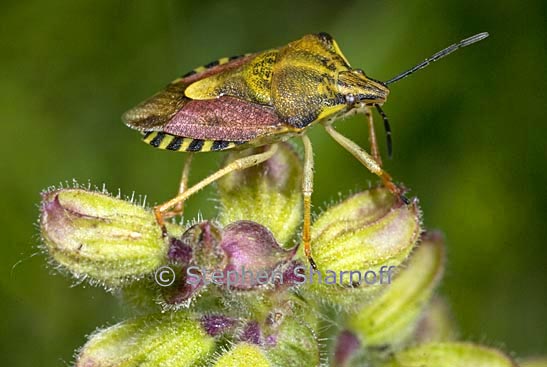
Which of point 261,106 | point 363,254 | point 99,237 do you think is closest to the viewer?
point 99,237

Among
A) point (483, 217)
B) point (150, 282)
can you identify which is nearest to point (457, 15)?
point (483, 217)

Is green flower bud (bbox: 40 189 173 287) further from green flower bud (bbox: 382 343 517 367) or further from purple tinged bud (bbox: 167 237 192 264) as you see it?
green flower bud (bbox: 382 343 517 367)

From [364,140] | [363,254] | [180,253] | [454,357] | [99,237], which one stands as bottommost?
[454,357]

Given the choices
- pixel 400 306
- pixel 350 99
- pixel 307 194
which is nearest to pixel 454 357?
pixel 400 306

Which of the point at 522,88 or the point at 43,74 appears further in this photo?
the point at 43,74

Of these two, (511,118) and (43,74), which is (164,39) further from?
(511,118)

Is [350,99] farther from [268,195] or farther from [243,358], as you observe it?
[243,358]

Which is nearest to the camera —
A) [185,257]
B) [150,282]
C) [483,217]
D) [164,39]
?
[185,257]
